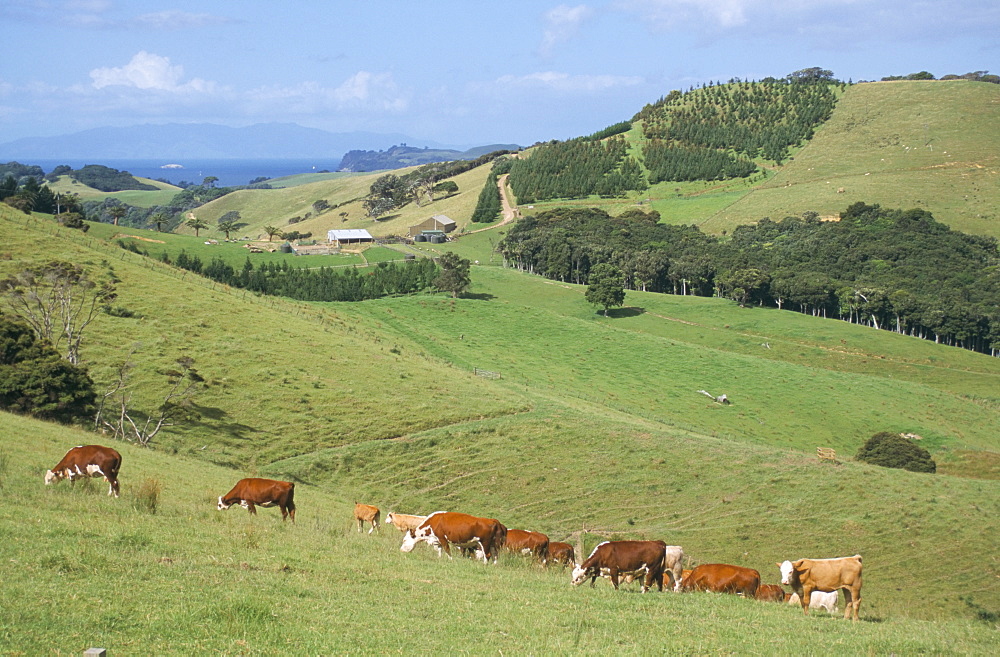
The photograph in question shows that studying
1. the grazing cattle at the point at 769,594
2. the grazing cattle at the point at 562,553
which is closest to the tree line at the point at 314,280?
the grazing cattle at the point at 562,553

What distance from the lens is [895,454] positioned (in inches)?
1823

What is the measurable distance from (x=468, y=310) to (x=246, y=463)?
49063 millimetres

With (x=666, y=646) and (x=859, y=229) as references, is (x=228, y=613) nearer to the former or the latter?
(x=666, y=646)

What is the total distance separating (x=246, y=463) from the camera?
31250 mm

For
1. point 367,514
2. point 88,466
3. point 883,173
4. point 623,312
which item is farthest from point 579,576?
point 883,173

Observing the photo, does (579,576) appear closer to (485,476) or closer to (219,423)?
(485,476)

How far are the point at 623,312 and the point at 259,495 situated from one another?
73111 millimetres

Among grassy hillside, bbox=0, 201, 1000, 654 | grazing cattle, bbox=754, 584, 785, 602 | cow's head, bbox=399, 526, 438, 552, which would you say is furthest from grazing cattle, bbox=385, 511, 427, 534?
grazing cattle, bbox=754, 584, 785, 602

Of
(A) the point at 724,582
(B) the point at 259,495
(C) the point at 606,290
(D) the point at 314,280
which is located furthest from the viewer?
(C) the point at 606,290

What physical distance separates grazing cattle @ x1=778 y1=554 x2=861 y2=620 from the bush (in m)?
35.0

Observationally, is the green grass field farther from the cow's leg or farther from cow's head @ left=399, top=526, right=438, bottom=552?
the cow's leg

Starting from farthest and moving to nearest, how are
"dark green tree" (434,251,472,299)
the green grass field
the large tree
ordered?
"dark green tree" (434,251,472,299), the large tree, the green grass field

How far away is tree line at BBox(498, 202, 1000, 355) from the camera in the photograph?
90.9 m

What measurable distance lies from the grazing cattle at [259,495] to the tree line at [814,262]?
78.6 m
